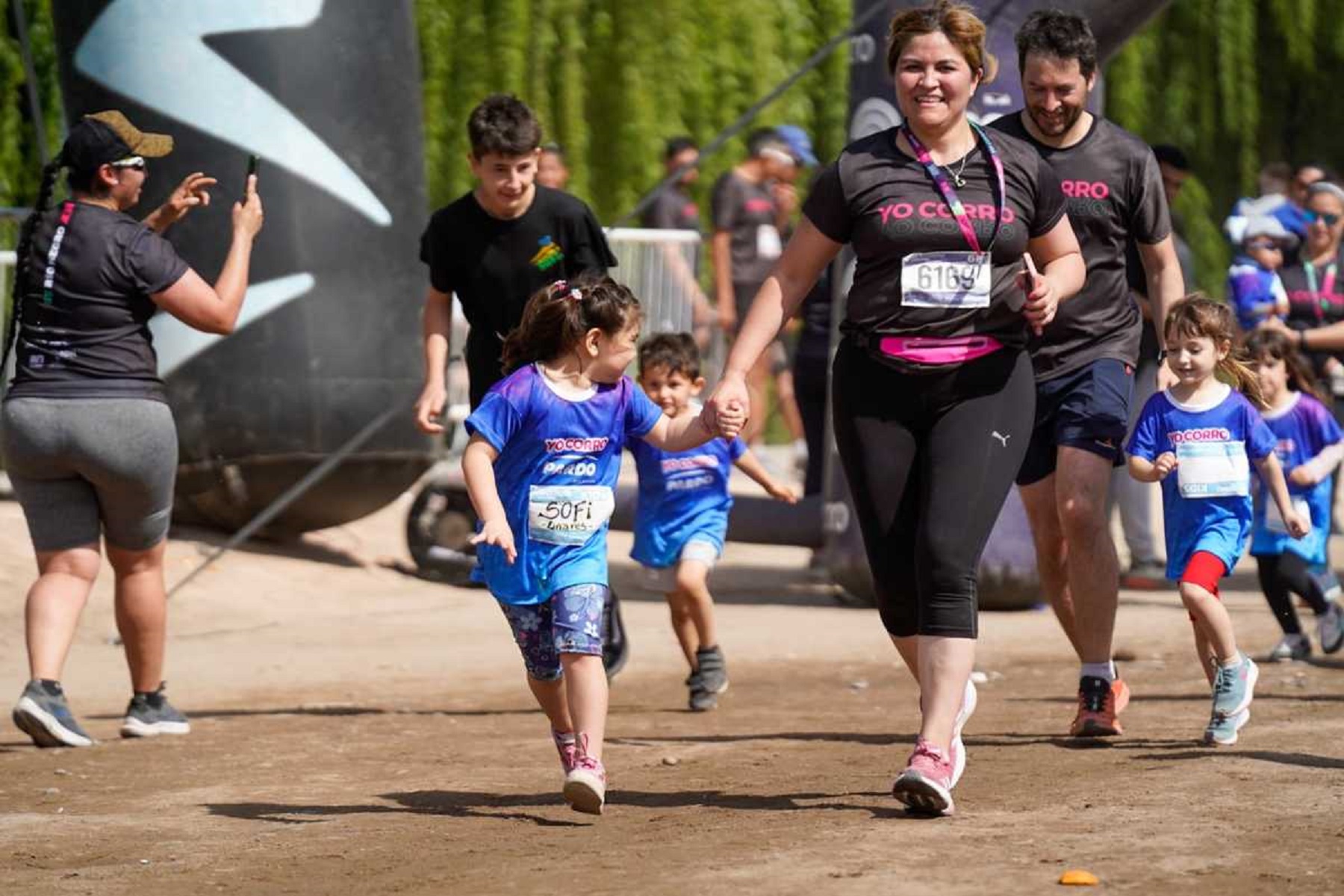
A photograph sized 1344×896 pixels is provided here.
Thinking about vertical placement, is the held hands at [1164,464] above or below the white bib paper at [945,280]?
below

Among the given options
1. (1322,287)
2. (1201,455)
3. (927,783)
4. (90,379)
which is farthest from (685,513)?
(1322,287)

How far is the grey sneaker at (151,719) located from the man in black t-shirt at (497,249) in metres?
1.28

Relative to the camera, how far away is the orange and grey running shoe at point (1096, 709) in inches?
287

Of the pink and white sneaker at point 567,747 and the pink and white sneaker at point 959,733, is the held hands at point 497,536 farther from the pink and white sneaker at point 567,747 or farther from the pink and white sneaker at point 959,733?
the pink and white sneaker at point 959,733

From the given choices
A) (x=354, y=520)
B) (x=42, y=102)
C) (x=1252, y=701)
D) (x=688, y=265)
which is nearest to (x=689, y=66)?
(x=688, y=265)

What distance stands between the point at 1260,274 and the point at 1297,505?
2.91 metres

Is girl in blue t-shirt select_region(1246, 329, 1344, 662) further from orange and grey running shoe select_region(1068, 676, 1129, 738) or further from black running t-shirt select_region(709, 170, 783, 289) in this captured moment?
black running t-shirt select_region(709, 170, 783, 289)

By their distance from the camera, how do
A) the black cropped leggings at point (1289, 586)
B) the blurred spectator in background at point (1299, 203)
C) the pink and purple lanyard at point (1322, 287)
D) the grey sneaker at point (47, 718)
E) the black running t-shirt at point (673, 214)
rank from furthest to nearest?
the black running t-shirt at point (673, 214)
the blurred spectator in background at point (1299, 203)
the pink and purple lanyard at point (1322, 287)
the black cropped leggings at point (1289, 586)
the grey sneaker at point (47, 718)

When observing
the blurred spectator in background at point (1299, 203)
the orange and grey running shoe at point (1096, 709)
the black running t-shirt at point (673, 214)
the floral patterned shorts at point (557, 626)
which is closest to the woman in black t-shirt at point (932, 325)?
the floral patterned shorts at point (557, 626)

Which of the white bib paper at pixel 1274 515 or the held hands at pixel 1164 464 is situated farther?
the white bib paper at pixel 1274 515

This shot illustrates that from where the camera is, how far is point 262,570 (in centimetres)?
1245

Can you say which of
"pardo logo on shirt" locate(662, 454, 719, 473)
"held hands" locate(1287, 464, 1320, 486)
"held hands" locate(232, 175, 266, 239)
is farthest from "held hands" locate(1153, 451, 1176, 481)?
"held hands" locate(232, 175, 266, 239)

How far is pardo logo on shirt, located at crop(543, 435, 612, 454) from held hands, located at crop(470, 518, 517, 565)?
0.30 m

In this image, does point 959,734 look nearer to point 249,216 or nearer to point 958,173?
point 958,173
